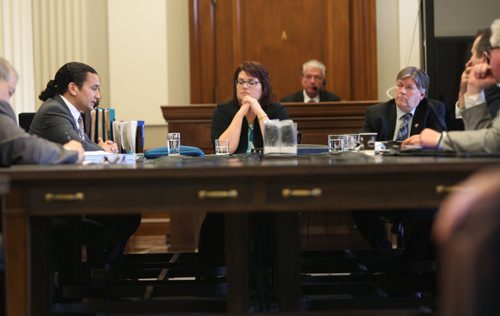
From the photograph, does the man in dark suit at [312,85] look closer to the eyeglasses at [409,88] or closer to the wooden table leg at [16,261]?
the eyeglasses at [409,88]

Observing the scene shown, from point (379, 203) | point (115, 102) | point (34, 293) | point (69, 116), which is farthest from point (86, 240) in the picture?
point (115, 102)

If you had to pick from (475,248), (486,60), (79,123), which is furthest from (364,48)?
(475,248)

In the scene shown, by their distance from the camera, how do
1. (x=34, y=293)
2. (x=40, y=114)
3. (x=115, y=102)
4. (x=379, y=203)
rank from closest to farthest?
(x=379, y=203) < (x=34, y=293) < (x=40, y=114) < (x=115, y=102)

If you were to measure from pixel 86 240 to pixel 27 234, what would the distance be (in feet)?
3.92

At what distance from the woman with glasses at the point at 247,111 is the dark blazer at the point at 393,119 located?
1.65ft

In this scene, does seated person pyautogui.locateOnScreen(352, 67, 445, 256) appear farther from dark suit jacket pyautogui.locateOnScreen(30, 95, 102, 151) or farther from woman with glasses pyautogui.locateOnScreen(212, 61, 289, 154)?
dark suit jacket pyautogui.locateOnScreen(30, 95, 102, 151)

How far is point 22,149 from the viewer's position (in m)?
2.50

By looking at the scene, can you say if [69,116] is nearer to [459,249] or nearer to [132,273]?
[132,273]

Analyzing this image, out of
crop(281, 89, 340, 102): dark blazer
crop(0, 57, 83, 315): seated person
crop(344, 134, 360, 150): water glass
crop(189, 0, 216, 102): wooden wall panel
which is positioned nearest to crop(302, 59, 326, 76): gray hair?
crop(281, 89, 340, 102): dark blazer

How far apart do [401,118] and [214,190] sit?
7.65ft

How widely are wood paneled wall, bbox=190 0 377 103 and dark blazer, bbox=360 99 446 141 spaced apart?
2.50 m

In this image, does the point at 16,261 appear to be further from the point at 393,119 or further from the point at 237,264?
the point at 393,119

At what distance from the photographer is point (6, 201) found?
7.43 feet

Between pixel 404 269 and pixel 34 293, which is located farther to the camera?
pixel 404 269
